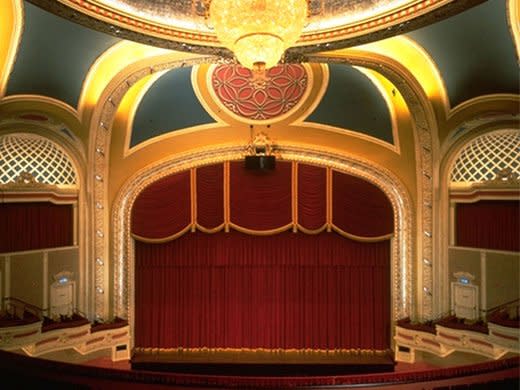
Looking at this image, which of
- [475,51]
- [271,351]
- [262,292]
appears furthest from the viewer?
[262,292]

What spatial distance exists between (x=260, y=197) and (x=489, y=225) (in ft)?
14.3

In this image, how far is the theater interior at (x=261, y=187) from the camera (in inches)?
259

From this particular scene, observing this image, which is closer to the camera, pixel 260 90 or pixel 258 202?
pixel 260 90

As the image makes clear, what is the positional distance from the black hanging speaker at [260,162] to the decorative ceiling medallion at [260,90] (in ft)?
2.54

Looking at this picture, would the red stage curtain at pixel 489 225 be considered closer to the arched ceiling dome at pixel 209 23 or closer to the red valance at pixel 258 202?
the red valance at pixel 258 202

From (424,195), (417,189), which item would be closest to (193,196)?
(417,189)

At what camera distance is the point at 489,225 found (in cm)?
820

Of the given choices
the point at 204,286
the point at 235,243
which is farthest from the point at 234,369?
the point at 235,243

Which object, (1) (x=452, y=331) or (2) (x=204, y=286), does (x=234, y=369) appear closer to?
(2) (x=204, y=286)

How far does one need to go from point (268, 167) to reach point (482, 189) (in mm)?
3890

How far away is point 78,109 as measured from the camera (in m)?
8.09

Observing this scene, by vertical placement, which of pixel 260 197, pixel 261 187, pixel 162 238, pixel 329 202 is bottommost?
pixel 162 238

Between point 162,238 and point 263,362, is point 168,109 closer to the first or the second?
point 162,238

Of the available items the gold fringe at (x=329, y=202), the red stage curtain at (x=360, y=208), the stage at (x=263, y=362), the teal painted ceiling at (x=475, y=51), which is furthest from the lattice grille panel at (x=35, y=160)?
the teal painted ceiling at (x=475, y=51)
